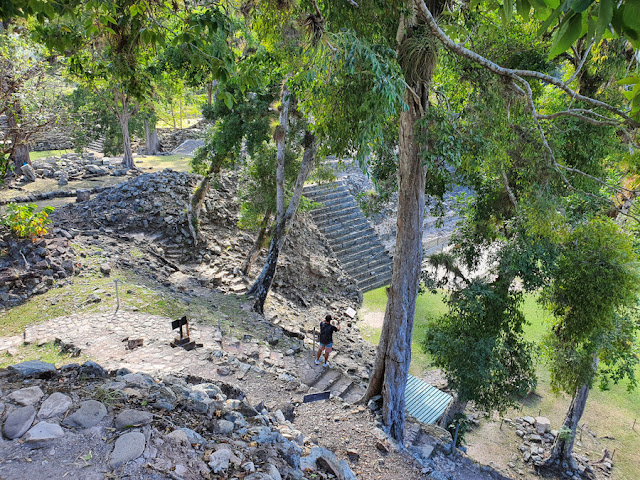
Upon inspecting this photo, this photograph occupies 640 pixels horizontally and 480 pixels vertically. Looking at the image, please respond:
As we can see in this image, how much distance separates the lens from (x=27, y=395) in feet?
10.3

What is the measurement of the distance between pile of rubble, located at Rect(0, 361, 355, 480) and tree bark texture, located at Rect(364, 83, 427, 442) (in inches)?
81.4

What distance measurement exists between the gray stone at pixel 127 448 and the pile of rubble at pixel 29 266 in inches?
243

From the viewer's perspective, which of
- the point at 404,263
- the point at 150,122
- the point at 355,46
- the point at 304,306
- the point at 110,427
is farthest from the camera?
the point at 150,122

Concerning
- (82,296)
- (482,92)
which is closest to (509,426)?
(482,92)

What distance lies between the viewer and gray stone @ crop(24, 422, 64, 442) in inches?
107

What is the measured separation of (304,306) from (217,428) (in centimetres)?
873

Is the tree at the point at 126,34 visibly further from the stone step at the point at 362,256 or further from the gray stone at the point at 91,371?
the stone step at the point at 362,256

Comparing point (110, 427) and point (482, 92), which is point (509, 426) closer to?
point (482, 92)

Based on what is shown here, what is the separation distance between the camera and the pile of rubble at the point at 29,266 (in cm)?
763

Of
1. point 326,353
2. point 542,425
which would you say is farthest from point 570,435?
point 326,353

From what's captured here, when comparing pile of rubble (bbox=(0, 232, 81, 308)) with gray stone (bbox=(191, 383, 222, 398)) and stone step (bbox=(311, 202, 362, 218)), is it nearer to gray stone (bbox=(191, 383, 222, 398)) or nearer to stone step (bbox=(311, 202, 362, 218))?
gray stone (bbox=(191, 383, 222, 398))

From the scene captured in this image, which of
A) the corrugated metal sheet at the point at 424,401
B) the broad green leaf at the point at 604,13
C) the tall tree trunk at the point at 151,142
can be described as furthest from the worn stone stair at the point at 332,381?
the tall tree trunk at the point at 151,142

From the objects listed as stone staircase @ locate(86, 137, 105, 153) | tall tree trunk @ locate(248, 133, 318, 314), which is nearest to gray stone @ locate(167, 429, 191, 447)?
tall tree trunk @ locate(248, 133, 318, 314)

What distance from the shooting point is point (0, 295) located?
24.4ft
